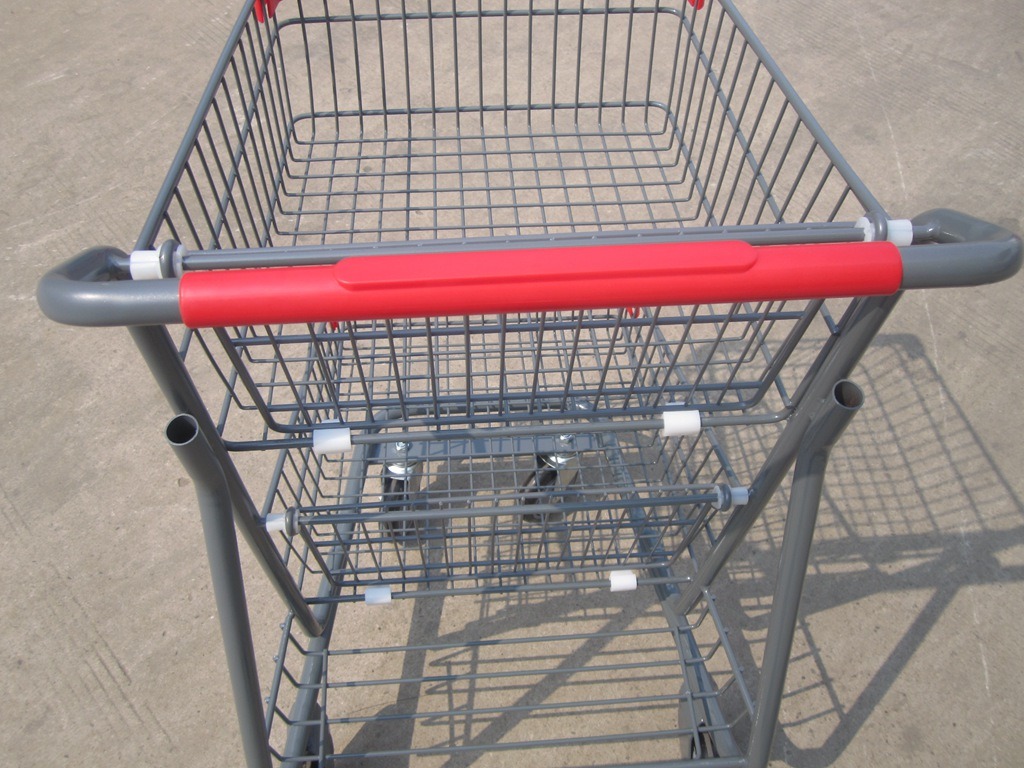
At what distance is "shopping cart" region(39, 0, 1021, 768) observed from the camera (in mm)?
888

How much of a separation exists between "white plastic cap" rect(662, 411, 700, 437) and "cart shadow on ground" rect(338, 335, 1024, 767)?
878 millimetres

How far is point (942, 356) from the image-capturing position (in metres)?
2.45

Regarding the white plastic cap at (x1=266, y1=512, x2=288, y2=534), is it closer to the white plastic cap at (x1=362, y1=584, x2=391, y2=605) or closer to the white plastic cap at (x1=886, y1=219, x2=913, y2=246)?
the white plastic cap at (x1=362, y1=584, x2=391, y2=605)

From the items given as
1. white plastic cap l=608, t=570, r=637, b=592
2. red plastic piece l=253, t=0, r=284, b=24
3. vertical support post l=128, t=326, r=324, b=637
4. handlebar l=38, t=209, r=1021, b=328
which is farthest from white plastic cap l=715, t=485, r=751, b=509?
red plastic piece l=253, t=0, r=284, b=24

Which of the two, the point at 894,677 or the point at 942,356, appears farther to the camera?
the point at 942,356

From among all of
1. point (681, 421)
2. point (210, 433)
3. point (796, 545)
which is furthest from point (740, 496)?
point (210, 433)

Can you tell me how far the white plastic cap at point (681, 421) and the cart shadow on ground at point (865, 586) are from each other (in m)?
0.88

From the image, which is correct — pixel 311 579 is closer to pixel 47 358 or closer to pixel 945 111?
pixel 47 358

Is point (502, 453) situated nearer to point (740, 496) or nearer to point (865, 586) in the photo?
point (740, 496)

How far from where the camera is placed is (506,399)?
1258 millimetres

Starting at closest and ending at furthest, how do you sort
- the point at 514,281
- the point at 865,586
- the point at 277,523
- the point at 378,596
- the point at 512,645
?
the point at 514,281
the point at 277,523
the point at 378,596
the point at 512,645
the point at 865,586

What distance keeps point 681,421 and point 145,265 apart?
2.65 feet

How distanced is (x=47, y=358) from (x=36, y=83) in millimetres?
1685

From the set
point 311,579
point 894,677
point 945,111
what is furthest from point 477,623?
point 945,111
